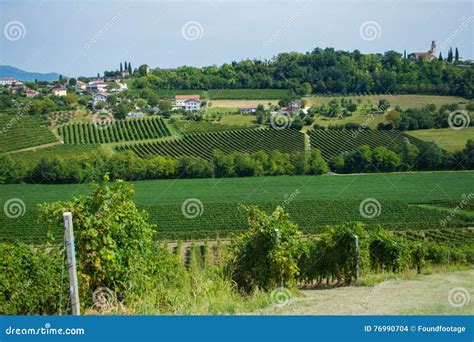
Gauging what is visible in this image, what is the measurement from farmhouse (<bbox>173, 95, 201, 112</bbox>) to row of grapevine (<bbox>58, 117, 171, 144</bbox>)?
1692 millimetres

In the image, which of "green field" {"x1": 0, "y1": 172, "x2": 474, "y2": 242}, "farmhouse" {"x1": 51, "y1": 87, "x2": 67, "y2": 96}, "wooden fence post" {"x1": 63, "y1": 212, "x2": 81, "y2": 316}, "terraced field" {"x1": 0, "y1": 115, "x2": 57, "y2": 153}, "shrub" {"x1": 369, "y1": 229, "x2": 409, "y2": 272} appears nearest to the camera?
"wooden fence post" {"x1": 63, "y1": 212, "x2": 81, "y2": 316}

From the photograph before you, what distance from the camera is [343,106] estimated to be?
29000 mm

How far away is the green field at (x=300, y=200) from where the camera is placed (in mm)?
18500

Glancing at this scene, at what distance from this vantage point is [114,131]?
109 ft

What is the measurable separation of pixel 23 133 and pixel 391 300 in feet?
66.7

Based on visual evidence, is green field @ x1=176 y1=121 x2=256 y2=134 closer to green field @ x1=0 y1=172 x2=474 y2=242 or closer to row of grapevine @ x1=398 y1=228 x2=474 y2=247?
green field @ x1=0 y1=172 x2=474 y2=242

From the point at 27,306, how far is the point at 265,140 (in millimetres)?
27811

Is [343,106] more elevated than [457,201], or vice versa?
Answer: [343,106]

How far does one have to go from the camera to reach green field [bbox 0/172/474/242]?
18.5 metres

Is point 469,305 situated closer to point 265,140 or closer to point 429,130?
point 429,130

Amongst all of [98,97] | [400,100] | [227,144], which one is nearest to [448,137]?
[400,100]

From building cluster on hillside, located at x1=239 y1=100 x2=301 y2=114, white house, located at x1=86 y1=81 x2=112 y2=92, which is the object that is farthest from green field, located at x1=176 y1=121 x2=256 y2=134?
white house, located at x1=86 y1=81 x2=112 y2=92

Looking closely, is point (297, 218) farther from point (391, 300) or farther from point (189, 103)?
point (189, 103)

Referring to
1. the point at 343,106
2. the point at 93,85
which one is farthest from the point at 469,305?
the point at 93,85
